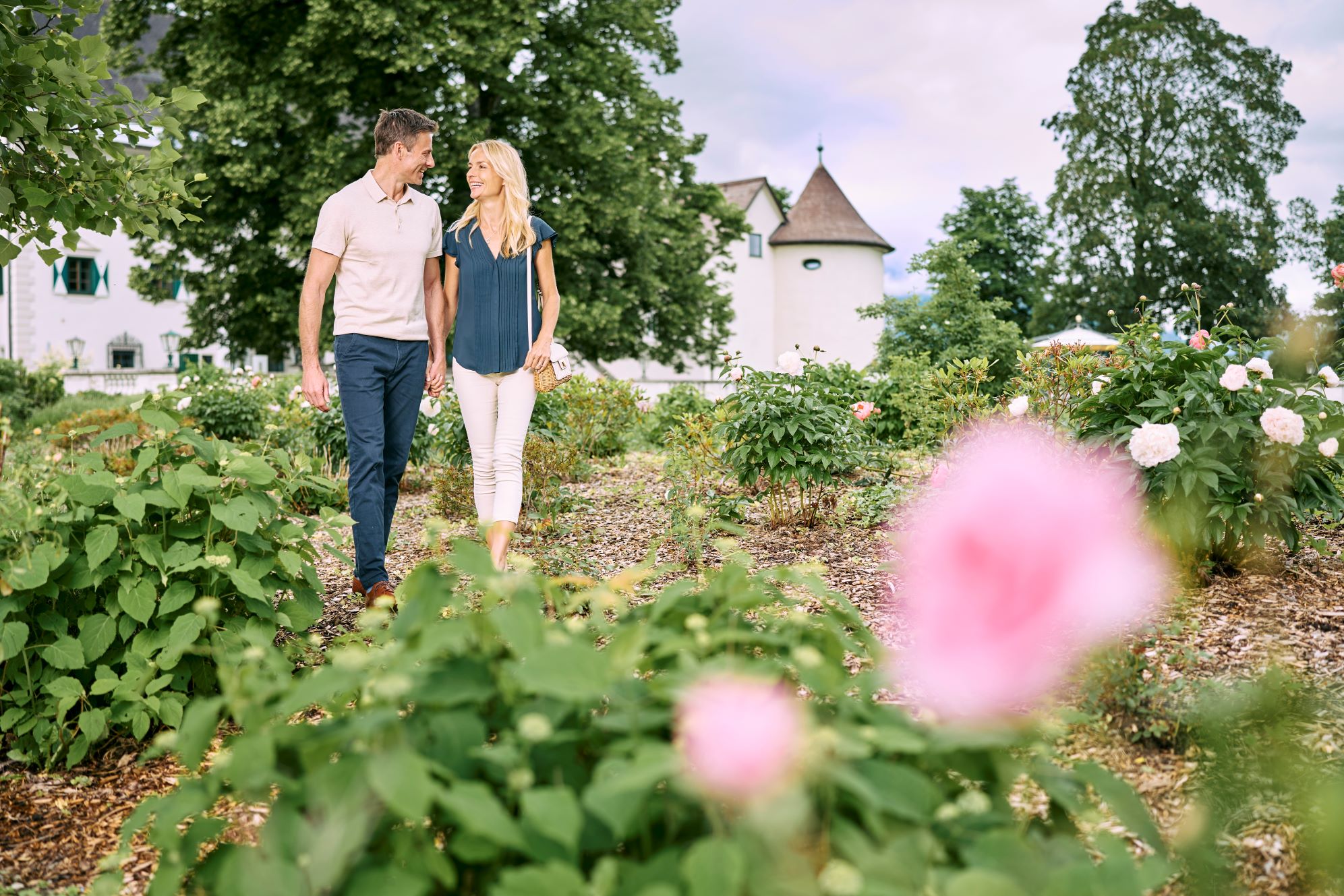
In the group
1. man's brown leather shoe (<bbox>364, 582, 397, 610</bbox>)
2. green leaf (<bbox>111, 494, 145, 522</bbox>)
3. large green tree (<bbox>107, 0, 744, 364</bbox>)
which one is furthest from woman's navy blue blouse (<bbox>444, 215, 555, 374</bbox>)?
large green tree (<bbox>107, 0, 744, 364</bbox>)

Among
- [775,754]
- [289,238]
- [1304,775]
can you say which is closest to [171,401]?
[775,754]

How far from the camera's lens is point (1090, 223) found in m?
26.5

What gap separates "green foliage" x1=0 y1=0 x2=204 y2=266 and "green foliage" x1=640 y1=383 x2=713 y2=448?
6.16 metres

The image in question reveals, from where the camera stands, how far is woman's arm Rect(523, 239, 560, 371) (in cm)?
390

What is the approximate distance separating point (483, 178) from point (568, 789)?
3.23m

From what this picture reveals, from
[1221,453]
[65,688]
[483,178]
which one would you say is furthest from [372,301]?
[1221,453]

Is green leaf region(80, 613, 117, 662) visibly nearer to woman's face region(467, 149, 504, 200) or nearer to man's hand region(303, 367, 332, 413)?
man's hand region(303, 367, 332, 413)

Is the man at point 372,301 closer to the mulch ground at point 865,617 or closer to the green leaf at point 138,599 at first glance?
the mulch ground at point 865,617

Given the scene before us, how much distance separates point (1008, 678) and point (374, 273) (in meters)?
3.33

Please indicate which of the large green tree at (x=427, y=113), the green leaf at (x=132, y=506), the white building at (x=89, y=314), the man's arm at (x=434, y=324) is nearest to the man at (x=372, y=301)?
the man's arm at (x=434, y=324)

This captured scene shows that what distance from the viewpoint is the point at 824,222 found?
3338 centimetres

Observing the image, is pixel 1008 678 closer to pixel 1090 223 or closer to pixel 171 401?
pixel 171 401

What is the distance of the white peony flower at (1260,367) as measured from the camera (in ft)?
11.2

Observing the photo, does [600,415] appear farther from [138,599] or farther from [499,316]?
[138,599]
